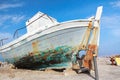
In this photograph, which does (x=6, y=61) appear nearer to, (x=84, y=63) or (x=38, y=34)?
(x=38, y=34)

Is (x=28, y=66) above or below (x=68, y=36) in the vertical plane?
below

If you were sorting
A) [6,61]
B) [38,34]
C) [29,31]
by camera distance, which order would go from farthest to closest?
[6,61], [29,31], [38,34]

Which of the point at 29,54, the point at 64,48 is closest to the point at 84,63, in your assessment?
the point at 64,48

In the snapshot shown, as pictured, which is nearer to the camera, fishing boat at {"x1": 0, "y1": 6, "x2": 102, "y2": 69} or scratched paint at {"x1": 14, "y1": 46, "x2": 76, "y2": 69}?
fishing boat at {"x1": 0, "y1": 6, "x2": 102, "y2": 69}

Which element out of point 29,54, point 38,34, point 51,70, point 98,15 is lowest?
point 51,70

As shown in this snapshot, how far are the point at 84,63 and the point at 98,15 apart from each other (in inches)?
95.3

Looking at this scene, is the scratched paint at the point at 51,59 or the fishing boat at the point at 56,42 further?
the scratched paint at the point at 51,59

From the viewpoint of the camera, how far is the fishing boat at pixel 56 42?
36.3 feet

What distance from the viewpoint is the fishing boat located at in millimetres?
11062

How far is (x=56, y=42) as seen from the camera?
37.7ft

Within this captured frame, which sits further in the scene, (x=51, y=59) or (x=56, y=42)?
(x=51, y=59)

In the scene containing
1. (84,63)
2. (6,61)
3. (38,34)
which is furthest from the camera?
(6,61)

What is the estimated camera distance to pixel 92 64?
11078 millimetres

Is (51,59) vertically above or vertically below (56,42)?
below
